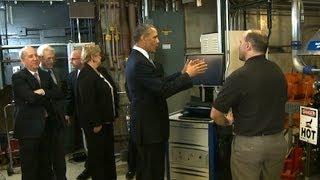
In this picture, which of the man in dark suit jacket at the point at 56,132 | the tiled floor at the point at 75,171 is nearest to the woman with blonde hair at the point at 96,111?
the man in dark suit jacket at the point at 56,132

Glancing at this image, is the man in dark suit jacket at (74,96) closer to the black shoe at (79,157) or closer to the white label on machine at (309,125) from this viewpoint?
the black shoe at (79,157)

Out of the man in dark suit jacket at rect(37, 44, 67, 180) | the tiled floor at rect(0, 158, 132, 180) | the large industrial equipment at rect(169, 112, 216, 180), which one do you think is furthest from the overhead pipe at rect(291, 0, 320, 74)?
the man in dark suit jacket at rect(37, 44, 67, 180)

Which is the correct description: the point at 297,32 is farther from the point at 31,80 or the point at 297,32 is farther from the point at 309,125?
the point at 31,80

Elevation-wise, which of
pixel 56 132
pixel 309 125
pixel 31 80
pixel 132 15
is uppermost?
pixel 132 15

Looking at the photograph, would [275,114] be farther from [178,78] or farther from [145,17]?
[145,17]

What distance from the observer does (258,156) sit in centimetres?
242

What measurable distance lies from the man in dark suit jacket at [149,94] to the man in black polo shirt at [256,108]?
50 cm

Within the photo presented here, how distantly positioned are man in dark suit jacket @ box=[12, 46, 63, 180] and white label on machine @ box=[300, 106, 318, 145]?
2.25 m

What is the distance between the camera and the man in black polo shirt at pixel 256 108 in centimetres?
237

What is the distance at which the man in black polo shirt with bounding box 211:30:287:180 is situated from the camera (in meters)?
→ 2.37

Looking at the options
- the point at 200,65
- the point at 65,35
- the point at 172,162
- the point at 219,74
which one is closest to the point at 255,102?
the point at 200,65

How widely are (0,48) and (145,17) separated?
207 cm

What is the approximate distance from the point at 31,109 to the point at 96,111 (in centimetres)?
58

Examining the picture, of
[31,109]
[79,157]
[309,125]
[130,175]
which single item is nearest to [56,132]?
[31,109]
